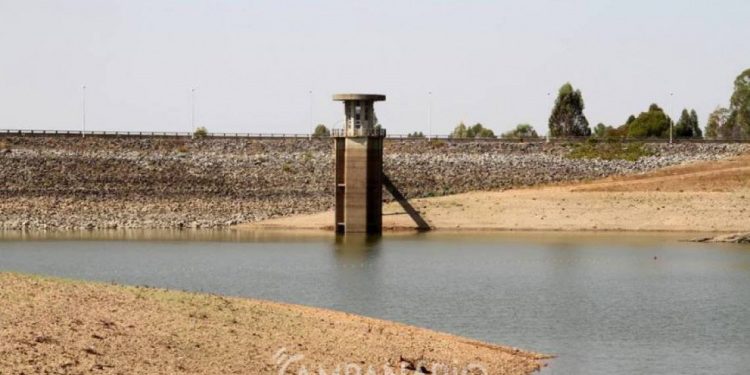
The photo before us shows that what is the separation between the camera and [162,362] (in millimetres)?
27625

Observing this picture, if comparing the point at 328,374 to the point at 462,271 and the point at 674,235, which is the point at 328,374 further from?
the point at 674,235

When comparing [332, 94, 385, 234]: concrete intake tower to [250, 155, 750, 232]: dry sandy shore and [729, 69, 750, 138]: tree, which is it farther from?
[729, 69, 750, 138]: tree

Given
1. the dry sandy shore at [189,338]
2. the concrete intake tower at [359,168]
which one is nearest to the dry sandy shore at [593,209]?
the concrete intake tower at [359,168]

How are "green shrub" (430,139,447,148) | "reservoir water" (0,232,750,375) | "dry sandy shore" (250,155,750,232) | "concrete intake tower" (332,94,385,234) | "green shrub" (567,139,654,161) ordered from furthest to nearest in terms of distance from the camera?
"green shrub" (430,139,447,148), "green shrub" (567,139,654,161), "dry sandy shore" (250,155,750,232), "concrete intake tower" (332,94,385,234), "reservoir water" (0,232,750,375)

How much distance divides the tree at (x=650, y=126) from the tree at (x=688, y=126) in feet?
5.30

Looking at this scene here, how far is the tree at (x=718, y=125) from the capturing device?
18438 cm

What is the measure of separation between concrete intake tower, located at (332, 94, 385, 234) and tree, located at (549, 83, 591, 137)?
77.1 m

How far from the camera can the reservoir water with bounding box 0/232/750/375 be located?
3903 cm

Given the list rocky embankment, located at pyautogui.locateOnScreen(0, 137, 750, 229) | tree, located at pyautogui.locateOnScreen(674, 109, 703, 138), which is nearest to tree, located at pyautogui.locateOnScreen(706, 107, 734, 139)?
tree, located at pyautogui.locateOnScreen(674, 109, 703, 138)

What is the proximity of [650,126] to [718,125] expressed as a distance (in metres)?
22.0

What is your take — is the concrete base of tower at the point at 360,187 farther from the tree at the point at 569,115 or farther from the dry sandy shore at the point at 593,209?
the tree at the point at 569,115

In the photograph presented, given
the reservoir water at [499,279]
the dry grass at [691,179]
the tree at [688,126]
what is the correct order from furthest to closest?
the tree at [688,126] < the dry grass at [691,179] < the reservoir water at [499,279]

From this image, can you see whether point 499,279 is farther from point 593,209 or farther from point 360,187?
point 593,209

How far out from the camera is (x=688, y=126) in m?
179
